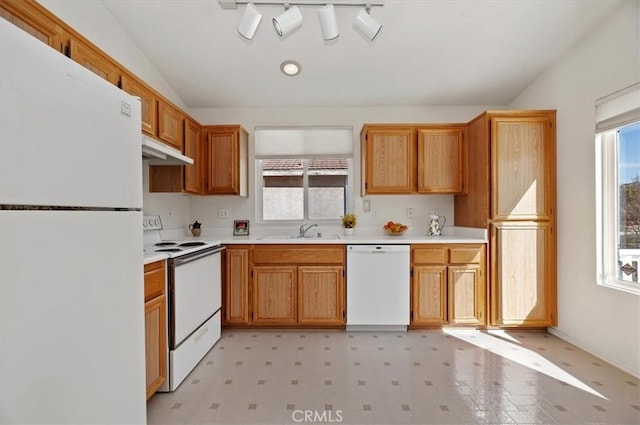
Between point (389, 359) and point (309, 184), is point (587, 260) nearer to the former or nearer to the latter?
point (389, 359)

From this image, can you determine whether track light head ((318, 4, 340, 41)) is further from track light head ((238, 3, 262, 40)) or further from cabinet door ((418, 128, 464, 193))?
cabinet door ((418, 128, 464, 193))

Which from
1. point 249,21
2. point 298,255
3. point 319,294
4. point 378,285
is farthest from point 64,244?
point 378,285

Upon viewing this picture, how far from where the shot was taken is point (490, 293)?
295 cm

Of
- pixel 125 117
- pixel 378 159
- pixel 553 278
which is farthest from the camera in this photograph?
pixel 378 159

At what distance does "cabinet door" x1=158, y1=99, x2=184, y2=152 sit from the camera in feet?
8.14

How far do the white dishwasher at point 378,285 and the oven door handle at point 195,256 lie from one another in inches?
48.8

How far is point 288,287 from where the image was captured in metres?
3.04

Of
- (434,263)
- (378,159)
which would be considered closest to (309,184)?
(378,159)

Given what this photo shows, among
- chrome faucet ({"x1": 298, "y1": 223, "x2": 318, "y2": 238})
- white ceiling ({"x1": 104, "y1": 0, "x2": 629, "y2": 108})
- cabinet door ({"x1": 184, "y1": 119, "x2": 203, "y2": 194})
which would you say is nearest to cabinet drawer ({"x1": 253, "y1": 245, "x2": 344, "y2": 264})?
chrome faucet ({"x1": 298, "y1": 223, "x2": 318, "y2": 238})

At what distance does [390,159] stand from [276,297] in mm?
1863

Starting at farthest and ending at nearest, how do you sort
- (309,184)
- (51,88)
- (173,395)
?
(309,184) → (173,395) → (51,88)

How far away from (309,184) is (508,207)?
2097 millimetres

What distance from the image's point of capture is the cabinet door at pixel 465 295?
9.77 ft

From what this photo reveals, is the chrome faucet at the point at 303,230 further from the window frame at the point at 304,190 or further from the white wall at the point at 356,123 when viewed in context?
the white wall at the point at 356,123
